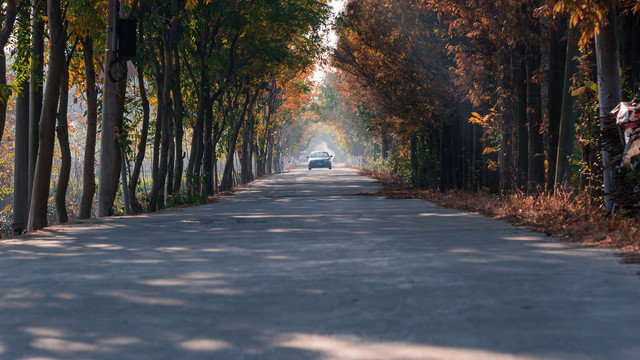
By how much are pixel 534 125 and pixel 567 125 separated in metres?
2.71

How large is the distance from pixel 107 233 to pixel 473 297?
296 inches

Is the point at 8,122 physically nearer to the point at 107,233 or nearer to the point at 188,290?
the point at 107,233

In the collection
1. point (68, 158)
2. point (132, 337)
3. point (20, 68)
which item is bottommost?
point (132, 337)

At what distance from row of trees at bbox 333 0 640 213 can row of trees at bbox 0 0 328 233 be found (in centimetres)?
372

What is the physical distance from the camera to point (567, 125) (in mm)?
14086

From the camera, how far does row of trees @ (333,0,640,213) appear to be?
39.1 feet

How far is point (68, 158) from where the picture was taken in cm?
2111

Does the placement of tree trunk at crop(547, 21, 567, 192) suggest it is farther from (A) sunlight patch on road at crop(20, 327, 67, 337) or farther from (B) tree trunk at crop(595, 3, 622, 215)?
(A) sunlight patch on road at crop(20, 327, 67, 337)

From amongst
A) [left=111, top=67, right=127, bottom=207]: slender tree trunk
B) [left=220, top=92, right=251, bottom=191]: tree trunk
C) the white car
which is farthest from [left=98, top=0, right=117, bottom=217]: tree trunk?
the white car

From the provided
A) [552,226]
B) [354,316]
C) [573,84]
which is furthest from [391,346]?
[573,84]

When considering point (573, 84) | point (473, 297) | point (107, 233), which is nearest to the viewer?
point (473, 297)

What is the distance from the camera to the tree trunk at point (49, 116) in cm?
1752

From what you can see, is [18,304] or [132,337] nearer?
[132,337]

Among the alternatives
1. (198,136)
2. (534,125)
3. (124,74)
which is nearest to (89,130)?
(124,74)
